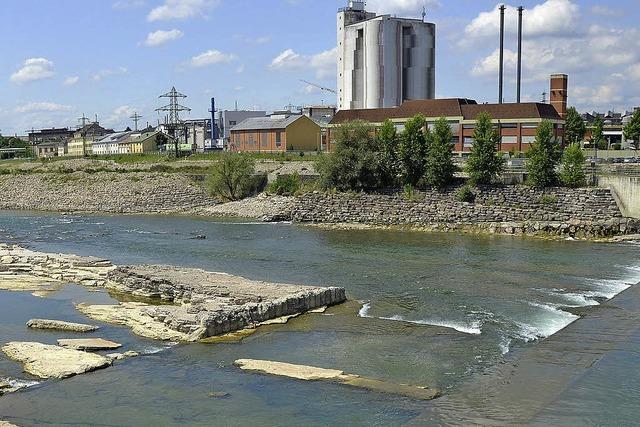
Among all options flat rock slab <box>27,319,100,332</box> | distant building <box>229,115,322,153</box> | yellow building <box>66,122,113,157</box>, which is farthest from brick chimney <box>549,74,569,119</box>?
yellow building <box>66,122,113,157</box>

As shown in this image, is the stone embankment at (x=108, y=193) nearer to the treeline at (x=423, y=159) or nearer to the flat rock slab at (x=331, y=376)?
the treeline at (x=423, y=159)

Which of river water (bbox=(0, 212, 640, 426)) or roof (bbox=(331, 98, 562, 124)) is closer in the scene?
river water (bbox=(0, 212, 640, 426))

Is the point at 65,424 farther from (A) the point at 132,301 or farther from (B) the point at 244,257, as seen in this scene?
(B) the point at 244,257

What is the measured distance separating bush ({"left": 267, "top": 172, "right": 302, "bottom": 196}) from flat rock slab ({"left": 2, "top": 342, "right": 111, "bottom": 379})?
49375 millimetres

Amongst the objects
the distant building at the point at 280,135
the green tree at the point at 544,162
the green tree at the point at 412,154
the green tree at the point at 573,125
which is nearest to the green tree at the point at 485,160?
the green tree at the point at 544,162

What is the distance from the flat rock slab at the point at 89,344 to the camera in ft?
73.7

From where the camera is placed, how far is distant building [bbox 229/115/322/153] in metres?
98.4

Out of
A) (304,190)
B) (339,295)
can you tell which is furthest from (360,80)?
(339,295)

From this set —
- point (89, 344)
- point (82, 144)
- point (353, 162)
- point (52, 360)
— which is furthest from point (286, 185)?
point (82, 144)

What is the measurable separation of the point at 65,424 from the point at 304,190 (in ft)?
174

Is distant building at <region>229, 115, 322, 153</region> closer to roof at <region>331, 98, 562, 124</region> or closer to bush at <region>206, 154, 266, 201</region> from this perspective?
roof at <region>331, 98, 562, 124</region>

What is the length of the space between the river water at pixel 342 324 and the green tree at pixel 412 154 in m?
10.1

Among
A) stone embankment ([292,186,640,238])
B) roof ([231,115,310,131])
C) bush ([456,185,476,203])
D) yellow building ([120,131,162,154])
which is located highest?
roof ([231,115,310,131])

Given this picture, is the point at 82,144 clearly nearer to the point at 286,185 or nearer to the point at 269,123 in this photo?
the point at 269,123
